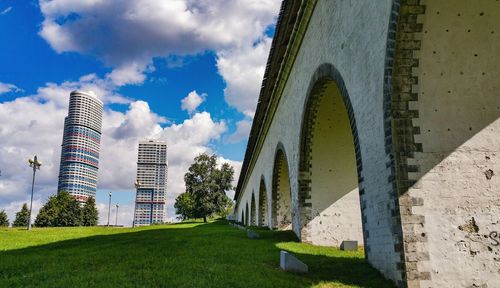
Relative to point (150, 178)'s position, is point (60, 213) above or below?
below

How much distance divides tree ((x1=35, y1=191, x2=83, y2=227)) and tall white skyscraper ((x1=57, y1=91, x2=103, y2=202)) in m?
76.2

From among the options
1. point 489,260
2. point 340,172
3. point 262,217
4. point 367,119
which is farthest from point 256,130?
point 489,260

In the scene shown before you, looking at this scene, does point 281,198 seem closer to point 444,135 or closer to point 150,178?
point 444,135

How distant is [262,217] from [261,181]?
3699 millimetres

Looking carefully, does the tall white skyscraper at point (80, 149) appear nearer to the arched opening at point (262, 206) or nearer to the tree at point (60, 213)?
the tree at point (60, 213)

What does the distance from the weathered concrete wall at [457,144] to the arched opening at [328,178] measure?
589 centimetres

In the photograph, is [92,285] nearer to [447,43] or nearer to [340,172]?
[447,43]

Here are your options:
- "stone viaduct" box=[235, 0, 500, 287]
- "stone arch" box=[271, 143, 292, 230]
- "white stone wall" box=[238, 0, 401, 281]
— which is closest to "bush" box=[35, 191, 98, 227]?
"stone arch" box=[271, 143, 292, 230]

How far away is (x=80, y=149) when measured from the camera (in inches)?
6496

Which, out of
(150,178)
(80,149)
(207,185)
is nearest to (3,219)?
(207,185)

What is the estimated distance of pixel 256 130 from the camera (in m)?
27.6

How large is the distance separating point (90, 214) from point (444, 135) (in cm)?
7711

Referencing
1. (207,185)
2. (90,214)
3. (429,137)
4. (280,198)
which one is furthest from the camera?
(90,214)

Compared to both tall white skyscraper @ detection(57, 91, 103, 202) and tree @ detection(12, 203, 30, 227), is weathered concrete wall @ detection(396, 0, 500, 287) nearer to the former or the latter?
tree @ detection(12, 203, 30, 227)
